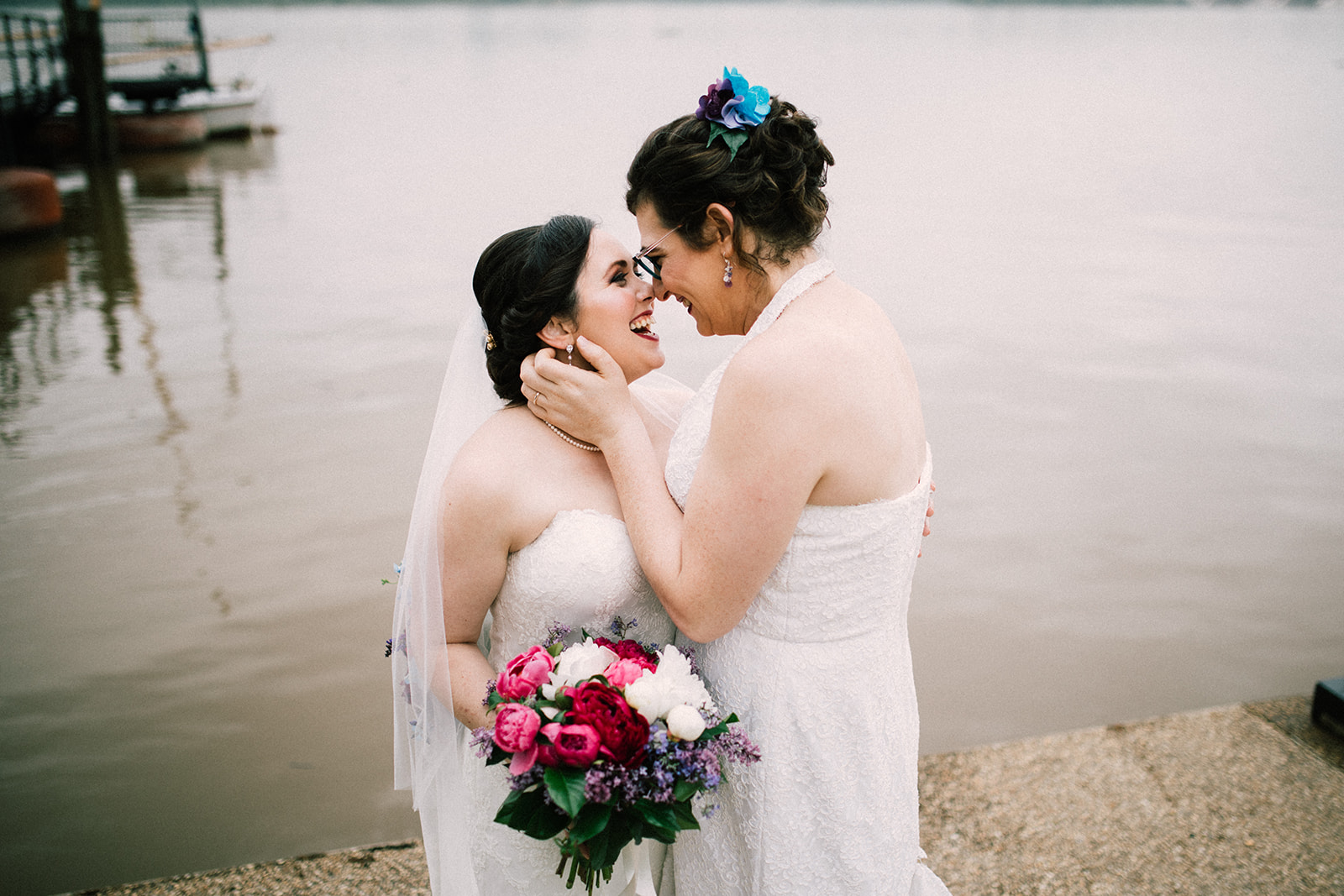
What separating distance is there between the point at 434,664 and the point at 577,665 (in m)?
0.58

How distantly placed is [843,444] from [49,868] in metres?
3.41

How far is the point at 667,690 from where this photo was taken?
186 centimetres

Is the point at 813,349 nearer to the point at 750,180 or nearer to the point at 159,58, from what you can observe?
the point at 750,180

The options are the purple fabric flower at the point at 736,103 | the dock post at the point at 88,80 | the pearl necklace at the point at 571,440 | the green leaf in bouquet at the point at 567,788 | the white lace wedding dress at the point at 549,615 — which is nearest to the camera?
the green leaf in bouquet at the point at 567,788

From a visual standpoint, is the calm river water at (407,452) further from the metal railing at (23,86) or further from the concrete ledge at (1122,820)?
the metal railing at (23,86)

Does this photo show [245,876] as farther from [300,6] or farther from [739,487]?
[300,6]

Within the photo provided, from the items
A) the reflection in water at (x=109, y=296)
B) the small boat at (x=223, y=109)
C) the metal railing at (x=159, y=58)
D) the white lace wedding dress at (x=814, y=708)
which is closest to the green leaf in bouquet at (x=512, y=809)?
the white lace wedding dress at (x=814, y=708)

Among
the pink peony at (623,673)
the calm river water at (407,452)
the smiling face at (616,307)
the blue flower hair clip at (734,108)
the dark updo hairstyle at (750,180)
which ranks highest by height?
the blue flower hair clip at (734,108)

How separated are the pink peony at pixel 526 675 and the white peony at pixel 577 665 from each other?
21 mm

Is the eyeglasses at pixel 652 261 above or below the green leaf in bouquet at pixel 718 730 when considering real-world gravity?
above

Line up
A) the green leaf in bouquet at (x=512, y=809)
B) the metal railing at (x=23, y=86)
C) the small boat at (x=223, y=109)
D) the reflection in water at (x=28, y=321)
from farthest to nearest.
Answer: the small boat at (x=223, y=109)
the metal railing at (x=23, y=86)
the reflection in water at (x=28, y=321)
the green leaf in bouquet at (x=512, y=809)

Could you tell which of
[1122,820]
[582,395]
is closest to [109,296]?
[582,395]

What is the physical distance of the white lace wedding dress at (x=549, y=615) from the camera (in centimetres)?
226

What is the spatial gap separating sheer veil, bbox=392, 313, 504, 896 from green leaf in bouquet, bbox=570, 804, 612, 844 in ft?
2.35
